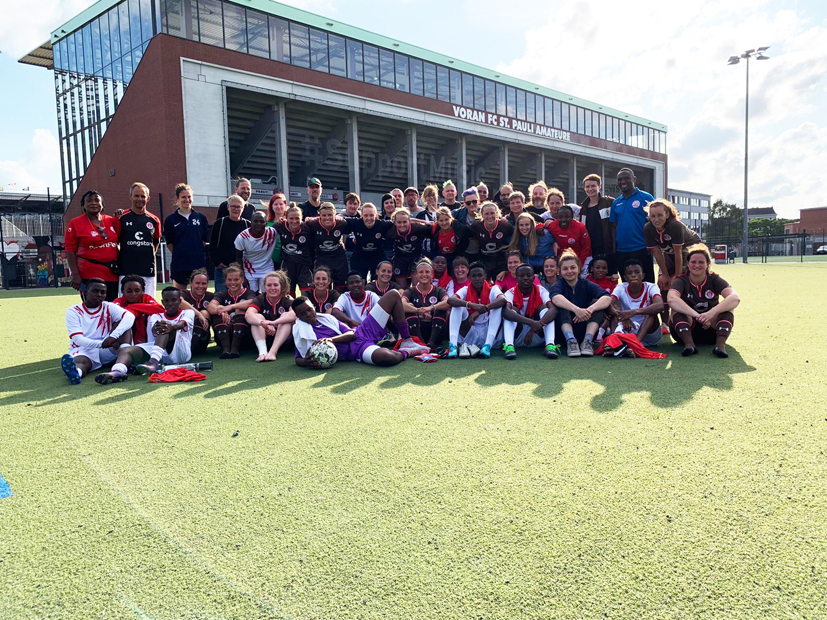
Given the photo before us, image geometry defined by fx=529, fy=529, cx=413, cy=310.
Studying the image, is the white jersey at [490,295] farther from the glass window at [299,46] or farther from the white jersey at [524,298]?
the glass window at [299,46]

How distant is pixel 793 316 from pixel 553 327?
4495 millimetres

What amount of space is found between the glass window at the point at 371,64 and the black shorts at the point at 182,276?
23.4 metres

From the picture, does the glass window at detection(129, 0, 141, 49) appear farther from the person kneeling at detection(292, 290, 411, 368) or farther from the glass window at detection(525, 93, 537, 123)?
the person kneeling at detection(292, 290, 411, 368)

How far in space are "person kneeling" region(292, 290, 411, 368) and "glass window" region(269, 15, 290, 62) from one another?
888 inches

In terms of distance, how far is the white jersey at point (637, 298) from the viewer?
584 centimetres

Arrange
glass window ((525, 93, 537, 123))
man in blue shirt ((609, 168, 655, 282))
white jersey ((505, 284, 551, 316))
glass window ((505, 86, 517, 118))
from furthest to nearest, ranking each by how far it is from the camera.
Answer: glass window ((525, 93, 537, 123))
glass window ((505, 86, 517, 118))
man in blue shirt ((609, 168, 655, 282))
white jersey ((505, 284, 551, 316))

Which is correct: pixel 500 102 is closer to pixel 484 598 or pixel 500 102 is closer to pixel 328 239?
pixel 328 239

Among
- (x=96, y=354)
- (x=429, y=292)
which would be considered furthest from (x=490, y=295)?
(x=96, y=354)

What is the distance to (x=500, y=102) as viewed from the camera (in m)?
33.8

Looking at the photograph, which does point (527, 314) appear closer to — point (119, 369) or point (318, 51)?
point (119, 369)

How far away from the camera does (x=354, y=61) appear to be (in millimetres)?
26969

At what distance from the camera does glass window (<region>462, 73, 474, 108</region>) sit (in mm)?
31797

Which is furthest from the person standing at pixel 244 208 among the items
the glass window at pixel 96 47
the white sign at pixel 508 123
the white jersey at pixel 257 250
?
the white sign at pixel 508 123

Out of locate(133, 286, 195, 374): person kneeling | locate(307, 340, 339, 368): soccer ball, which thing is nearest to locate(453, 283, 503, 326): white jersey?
locate(307, 340, 339, 368): soccer ball
